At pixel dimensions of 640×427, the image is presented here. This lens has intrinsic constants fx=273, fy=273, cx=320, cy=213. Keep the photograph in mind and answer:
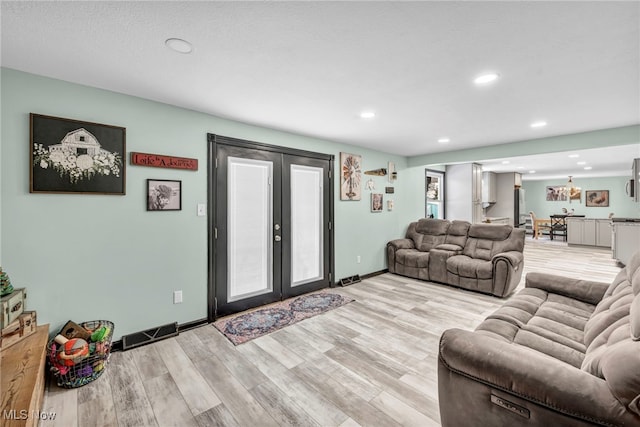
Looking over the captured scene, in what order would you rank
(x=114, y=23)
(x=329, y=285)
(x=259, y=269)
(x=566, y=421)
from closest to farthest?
(x=566, y=421), (x=114, y=23), (x=259, y=269), (x=329, y=285)

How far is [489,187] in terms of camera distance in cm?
866

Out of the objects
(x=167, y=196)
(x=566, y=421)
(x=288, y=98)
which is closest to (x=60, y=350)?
(x=167, y=196)

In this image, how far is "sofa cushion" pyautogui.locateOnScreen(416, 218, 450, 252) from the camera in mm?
5289

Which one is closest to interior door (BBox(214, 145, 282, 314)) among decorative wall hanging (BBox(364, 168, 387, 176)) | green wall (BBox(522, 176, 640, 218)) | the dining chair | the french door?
the french door

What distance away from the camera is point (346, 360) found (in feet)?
7.79

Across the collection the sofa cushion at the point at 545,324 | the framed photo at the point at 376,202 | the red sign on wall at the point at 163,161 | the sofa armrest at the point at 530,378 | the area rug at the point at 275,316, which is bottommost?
the area rug at the point at 275,316

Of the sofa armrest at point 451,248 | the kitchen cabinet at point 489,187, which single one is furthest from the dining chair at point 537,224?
the sofa armrest at point 451,248

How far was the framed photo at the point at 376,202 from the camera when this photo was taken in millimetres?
5093

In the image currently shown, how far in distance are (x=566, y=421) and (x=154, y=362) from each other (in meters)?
2.73

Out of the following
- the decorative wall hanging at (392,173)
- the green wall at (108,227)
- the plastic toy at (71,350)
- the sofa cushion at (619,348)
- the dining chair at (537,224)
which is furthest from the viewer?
the dining chair at (537,224)

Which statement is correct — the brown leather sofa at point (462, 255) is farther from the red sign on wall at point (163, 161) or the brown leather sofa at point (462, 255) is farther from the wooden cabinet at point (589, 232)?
the wooden cabinet at point (589, 232)

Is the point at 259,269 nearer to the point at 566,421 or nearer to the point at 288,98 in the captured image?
the point at 288,98

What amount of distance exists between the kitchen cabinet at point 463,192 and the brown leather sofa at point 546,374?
4.88 metres

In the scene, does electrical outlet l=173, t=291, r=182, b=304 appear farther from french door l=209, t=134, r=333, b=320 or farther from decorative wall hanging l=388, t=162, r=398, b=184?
decorative wall hanging l=388, t=162, r=398, b=184
